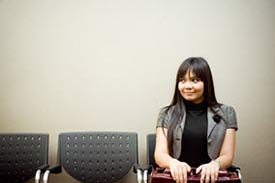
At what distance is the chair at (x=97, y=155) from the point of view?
1896 mm

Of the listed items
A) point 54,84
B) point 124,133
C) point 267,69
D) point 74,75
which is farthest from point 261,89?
point 54,84

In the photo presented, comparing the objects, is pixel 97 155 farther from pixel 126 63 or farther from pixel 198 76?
pixel 198 76

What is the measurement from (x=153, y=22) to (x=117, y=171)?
1.15 metres

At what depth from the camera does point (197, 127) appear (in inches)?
63.6

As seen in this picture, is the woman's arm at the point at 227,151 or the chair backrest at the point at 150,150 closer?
the woman's arm at the point at 227,151

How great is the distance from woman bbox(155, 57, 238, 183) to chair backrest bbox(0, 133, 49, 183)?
848 mm

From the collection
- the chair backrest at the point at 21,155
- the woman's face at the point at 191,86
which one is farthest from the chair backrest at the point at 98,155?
the woman's face at the point at 191,86

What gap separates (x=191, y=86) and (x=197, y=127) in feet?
0.81

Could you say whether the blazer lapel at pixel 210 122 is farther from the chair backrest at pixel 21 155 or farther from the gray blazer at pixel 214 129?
the chair backrest at pixel 21 155

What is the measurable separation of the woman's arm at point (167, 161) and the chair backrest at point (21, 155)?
0.81 meters

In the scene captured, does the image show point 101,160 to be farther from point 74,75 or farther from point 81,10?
point 81,10

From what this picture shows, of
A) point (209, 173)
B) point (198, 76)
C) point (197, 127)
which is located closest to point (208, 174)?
point (209, 173)

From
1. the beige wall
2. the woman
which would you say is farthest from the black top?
the beige wall

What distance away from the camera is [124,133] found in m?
1.96
